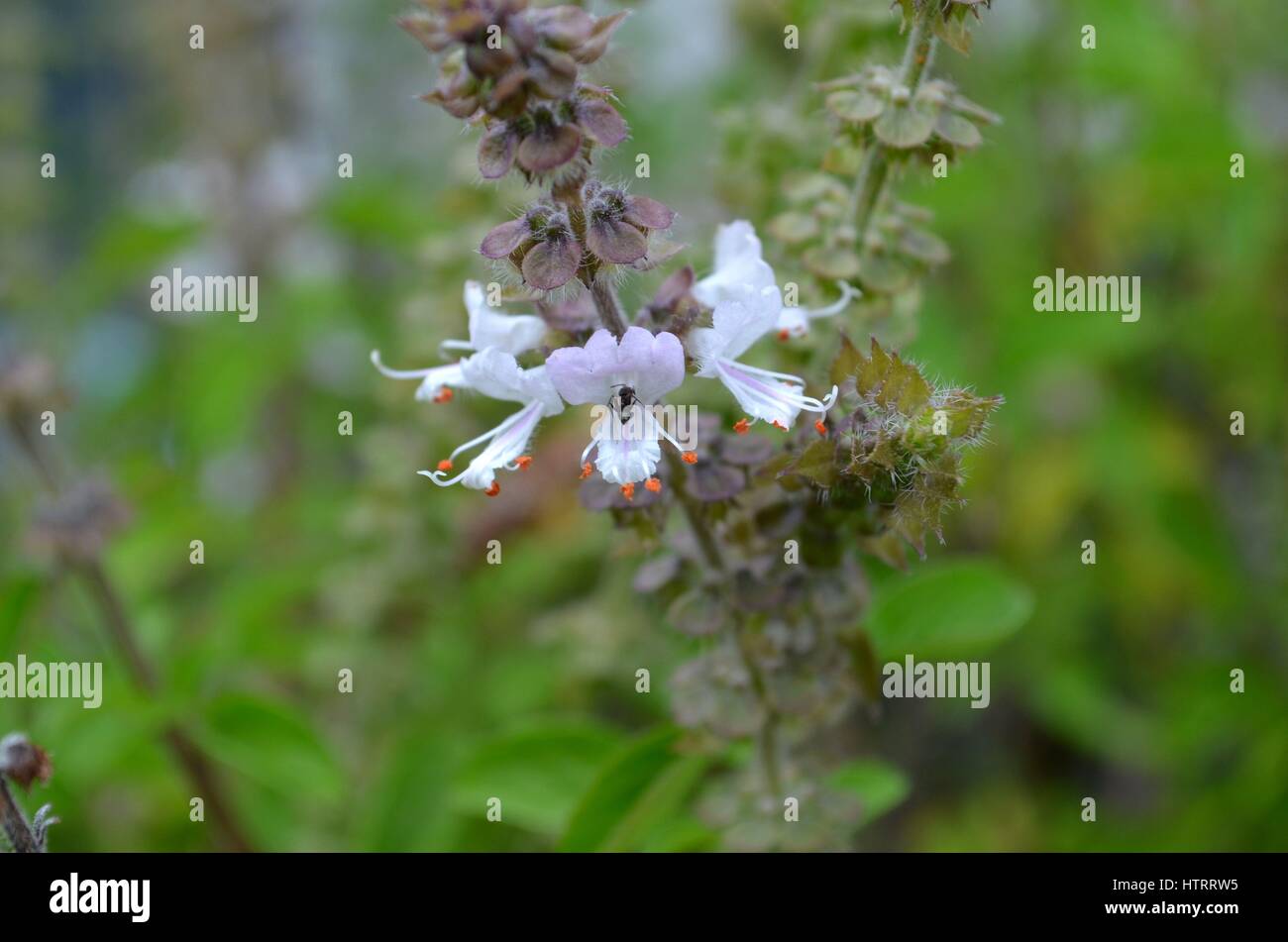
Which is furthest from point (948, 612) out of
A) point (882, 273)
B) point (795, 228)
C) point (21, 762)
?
point (21, 762)

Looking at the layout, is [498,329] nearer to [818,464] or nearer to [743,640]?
[818,464]

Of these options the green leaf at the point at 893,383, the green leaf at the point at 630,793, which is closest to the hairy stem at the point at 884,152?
the green leaf at the point at 893,383

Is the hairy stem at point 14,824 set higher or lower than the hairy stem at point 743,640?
lower

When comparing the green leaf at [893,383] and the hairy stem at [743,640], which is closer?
the green leaf at [893,383]

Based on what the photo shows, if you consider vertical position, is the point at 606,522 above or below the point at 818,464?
above

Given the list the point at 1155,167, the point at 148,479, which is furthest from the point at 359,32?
the point at 1155,167

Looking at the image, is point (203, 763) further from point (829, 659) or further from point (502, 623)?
point (829, 659)

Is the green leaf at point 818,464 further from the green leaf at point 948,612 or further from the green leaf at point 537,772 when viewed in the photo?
the green leaf at point 537,772

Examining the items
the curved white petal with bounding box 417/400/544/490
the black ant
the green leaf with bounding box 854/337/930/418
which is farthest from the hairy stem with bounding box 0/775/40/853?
the green leaf with bounding box 854/337/930/418
